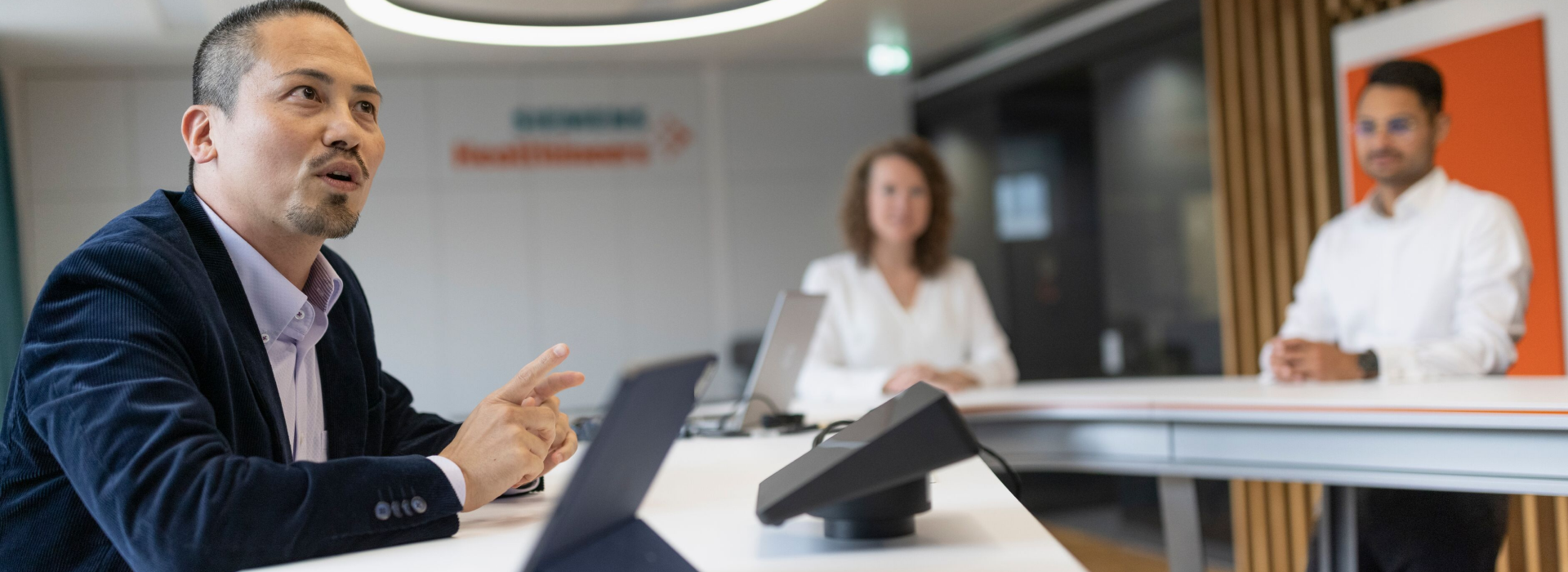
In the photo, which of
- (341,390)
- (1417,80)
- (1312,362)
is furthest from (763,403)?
(1417,80)

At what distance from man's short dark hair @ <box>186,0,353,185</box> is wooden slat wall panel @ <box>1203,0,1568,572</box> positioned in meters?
3.85

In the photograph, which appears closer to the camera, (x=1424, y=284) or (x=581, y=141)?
(x=1424, y=284)

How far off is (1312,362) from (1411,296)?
18.9 inches

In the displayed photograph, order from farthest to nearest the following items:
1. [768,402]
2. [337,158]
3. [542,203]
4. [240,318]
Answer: [542,203], [768,402], [337,158], [240,318]

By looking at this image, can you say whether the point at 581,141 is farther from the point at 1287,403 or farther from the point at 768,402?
the point at 1287,403

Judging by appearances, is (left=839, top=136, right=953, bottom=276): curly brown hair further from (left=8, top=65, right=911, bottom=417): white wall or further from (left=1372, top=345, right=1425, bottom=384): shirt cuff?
(left=8, top=65, right=911, bottom=417): white wall

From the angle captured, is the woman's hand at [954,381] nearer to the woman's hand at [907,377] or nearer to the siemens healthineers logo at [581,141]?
the woman's hand at [907,377]

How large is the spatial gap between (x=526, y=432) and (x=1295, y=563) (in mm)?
3978

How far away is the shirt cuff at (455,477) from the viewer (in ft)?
3.99

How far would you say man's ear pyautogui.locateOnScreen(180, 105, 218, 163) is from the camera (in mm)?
1398

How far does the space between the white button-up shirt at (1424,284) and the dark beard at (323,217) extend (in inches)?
98.9

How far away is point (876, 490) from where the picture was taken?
107 cm

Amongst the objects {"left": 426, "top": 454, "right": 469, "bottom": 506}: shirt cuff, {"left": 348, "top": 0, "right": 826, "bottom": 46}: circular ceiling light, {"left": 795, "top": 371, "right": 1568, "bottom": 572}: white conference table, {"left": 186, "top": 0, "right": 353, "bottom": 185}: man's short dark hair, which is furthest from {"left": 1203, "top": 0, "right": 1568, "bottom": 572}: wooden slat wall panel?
{"left": 186, "top": 0, "right": 353, "bottom": 185}: man's short dark hair

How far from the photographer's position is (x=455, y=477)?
122cm
